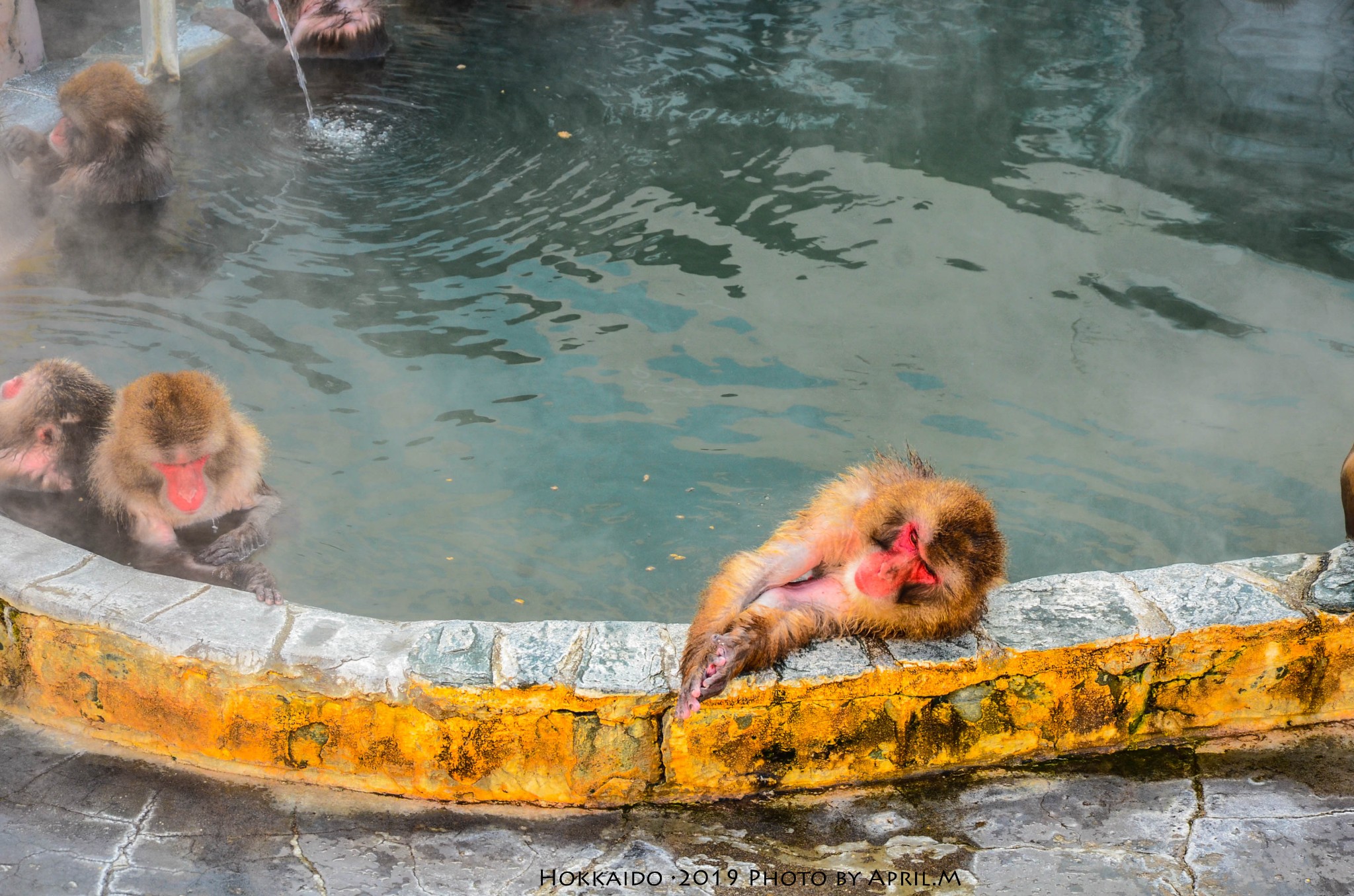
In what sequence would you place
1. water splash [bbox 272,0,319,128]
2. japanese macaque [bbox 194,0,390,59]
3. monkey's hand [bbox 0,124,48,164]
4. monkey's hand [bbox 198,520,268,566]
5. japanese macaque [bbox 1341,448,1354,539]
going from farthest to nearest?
japanese macaque [bbox 194,0,390,59] → water splash [bbox 272,0,319,128] → monkey's hand [bbox 0,124,48,164] → monkey's hand [bbox 198,520,268,566] → japanese macaque [bbox 1341,448,1354,539]

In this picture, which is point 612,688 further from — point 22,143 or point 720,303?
point 22,143

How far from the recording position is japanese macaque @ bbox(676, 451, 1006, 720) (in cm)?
315

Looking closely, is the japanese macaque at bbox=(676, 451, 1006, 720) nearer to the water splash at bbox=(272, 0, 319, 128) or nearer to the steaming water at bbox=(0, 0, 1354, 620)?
the steaming water at bbox=(0, 0, 1354, 620)

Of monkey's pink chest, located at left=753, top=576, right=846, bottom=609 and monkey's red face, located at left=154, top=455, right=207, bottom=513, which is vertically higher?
monkey's pink chest, located at left=753, top=576, right=846, bottom=609

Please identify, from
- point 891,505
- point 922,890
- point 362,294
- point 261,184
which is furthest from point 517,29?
point 922,890

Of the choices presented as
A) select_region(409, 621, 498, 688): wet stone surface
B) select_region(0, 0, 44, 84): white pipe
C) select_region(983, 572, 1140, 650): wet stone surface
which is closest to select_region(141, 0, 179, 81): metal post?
select_region(0, 0, 44, 84): white pipe

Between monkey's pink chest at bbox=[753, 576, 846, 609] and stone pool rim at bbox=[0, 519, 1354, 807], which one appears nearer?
stone pool rim at bbox=[0, 519, 1354, 807]

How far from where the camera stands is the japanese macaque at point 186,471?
3.87 metres

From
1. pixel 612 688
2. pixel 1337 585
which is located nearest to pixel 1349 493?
pixel 1337 585

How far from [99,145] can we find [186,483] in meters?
4.20

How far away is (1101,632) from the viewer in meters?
3.43

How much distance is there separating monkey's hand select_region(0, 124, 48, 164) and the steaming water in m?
0.83

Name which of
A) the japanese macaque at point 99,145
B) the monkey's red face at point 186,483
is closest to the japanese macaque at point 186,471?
the monkey's red face at point 186,483

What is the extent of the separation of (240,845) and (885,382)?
398 centimetres
